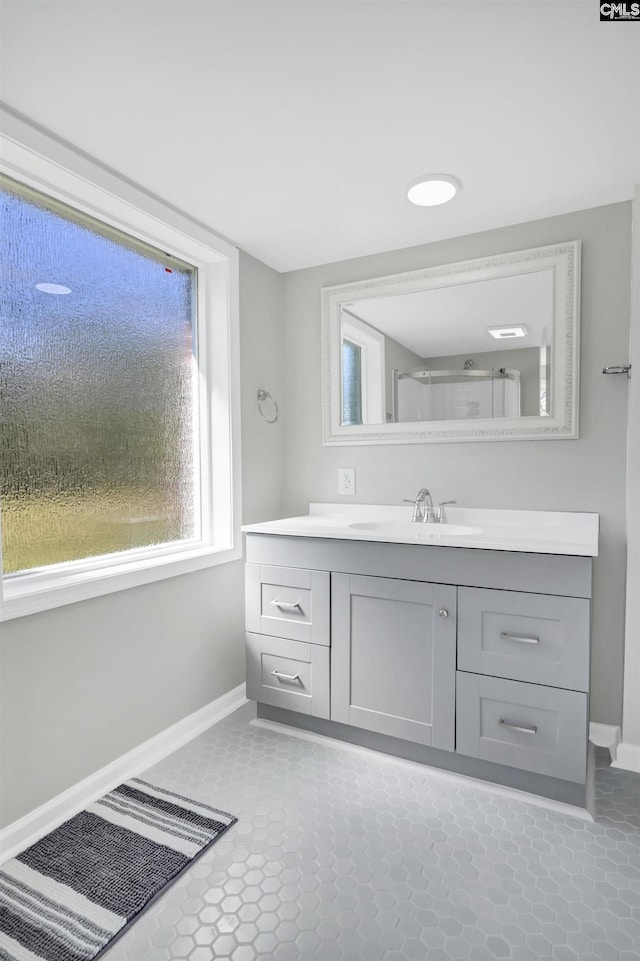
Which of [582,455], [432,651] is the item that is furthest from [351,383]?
[432,651]

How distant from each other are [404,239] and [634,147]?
91 centimetres

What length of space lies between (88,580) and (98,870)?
2.64 ft

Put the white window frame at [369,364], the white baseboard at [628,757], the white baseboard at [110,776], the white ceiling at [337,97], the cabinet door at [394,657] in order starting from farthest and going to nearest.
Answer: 1. the white window frame at [369,364]
2. the white baseboard at [628,757]
3. the cabinet door at [394,657]
4. the white baseboard at [110,776]
5. the white ceiling at [337,97]

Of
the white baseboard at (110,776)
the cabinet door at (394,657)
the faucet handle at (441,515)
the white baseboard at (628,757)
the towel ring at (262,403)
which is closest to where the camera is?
the white baseboard at (110,776)

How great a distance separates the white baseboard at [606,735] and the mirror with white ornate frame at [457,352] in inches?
46.1

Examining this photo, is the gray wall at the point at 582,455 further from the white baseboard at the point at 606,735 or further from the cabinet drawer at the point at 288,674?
the cabinet drawer at the point at 288,674

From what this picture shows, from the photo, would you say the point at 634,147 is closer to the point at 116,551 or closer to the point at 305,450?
the point at 305,450

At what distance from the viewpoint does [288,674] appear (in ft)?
7.03

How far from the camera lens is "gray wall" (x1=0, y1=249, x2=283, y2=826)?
1548 mm

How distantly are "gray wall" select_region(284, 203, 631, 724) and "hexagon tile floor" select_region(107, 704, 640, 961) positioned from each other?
692 millimetres

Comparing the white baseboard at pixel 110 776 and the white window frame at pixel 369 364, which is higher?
the white window frame at pixel 369 364

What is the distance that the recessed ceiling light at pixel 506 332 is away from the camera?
218 cm

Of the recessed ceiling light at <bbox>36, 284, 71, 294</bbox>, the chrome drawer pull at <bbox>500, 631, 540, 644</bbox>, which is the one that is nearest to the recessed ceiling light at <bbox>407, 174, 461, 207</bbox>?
the recessed ceiling light at <bbox>36, 284, 71, 294</bbox>

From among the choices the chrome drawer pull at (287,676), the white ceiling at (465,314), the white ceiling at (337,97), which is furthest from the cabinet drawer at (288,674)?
the white ceiling at (337,97)
